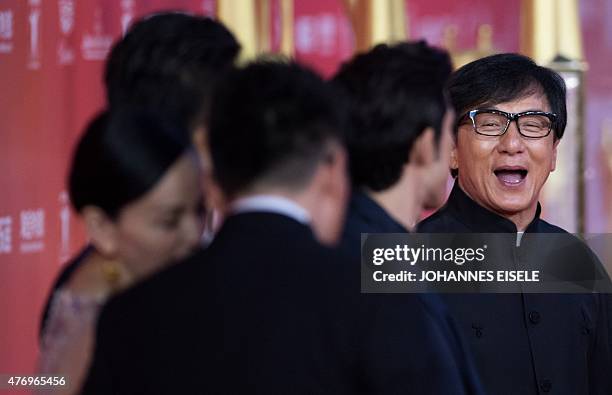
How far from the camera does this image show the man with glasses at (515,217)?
2328 millimetres

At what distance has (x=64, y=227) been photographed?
13.0 feet

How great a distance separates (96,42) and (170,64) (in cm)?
222

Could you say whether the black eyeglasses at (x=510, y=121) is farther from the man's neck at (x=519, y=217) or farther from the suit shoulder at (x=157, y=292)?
the suit shoulder at (x=157, y=292)

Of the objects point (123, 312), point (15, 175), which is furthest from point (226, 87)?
point (15, 175)

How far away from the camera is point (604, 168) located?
423cm

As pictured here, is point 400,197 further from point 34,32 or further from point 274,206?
point 34,32

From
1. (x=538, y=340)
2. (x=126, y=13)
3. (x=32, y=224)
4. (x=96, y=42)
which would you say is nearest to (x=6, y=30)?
(x=96, y=42)

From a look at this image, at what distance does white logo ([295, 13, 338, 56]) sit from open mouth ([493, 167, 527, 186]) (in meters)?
1.79

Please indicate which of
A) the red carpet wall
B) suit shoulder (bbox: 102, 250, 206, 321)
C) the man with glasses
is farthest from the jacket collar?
the red carpet wall

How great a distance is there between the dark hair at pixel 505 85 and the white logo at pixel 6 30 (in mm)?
1868

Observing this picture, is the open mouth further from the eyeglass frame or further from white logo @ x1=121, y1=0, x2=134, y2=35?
white logo @ x1=121, y1=0, x2=134, y2=35

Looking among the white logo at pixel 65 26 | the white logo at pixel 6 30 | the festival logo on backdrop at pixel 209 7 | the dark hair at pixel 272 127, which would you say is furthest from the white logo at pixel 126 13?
the dark hair at pixel 272 127

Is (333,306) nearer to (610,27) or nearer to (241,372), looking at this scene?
(241,372)

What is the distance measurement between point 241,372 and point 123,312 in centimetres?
18
